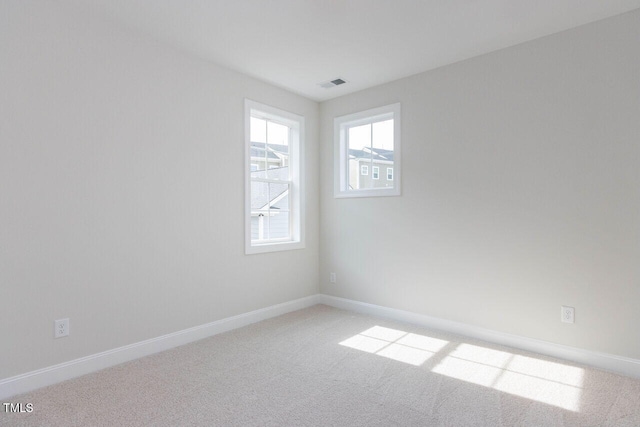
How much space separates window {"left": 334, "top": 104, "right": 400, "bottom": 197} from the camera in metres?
3.84

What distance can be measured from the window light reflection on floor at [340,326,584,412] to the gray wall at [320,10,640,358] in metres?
0.35

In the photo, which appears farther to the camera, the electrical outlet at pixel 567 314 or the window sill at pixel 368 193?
the window sill at pixel 368 193

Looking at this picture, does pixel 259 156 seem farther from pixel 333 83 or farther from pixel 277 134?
pixel 333 83

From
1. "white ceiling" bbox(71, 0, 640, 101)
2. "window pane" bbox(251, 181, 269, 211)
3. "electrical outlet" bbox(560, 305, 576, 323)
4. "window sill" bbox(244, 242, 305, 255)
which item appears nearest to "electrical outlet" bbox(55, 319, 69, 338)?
"window sill" bbox(244, 242, 305, 255)

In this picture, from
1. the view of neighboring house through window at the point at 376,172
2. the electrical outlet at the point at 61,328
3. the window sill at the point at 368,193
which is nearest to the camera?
the electrical outlet at the point at 61,328

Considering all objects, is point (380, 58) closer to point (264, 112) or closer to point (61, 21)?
point (264, 112)

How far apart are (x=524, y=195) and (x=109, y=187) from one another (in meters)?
3.32

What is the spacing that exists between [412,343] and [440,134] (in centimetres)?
199

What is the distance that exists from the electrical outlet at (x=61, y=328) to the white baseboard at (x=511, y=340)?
2.74m

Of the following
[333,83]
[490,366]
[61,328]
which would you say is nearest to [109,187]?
[61,328]

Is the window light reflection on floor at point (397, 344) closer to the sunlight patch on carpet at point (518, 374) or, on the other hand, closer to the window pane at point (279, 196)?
the sunlight patch on carpet at point (518, 374)

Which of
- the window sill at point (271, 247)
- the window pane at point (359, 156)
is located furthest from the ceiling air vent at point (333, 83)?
the window sill at point (271, 247)

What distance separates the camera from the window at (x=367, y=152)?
12.6 feet

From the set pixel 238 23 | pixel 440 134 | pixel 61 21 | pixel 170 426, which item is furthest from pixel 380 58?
pixel 170 426
